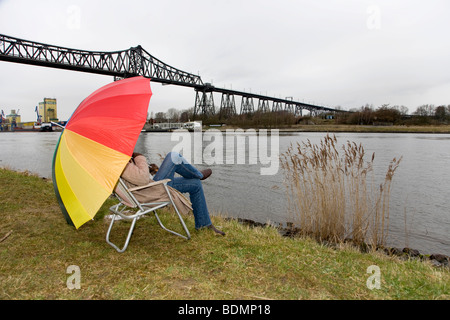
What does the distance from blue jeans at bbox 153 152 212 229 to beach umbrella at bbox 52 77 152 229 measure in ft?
2.02

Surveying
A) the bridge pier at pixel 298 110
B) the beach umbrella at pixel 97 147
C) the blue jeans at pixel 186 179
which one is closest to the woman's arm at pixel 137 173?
the blue jeans at pixel 186 179

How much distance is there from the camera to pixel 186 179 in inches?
116

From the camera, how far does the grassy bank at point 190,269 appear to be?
6.59ft

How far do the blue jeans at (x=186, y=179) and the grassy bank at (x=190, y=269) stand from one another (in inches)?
8.3

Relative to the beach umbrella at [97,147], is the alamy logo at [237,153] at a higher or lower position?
lower

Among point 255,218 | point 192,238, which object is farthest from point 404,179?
point 192,238

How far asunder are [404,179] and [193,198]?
938cm

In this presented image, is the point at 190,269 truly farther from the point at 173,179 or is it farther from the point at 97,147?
the point at 97,147

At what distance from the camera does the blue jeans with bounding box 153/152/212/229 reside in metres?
2.71

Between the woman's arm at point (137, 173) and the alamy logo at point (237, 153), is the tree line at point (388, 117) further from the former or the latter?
the woman's arm at point (137, 173)

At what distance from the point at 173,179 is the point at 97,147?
0.93 metres

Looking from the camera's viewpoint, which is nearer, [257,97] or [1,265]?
[1,265]
